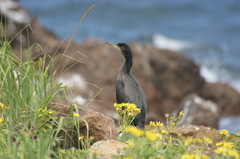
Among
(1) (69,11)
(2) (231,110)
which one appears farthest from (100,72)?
(1) (69,11)

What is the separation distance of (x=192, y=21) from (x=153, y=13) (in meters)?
2.35

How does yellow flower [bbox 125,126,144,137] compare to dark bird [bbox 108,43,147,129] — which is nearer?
yellow flower [bbox 125,126,144,137]

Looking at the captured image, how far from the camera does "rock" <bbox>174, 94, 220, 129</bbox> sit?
31.5 ft

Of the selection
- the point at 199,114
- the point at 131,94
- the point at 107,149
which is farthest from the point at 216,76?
the point at 107,149

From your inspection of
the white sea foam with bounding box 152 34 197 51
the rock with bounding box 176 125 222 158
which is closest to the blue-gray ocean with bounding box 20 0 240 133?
the white sea foam with bounding box 152 34 197 51

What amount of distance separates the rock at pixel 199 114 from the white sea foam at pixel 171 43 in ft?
35.5

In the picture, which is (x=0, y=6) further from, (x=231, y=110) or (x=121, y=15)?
(x=121, y=15)

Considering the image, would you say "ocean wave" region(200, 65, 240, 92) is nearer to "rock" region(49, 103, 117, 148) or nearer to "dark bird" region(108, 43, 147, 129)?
"dark bird" region(108, 43, 147, 129)

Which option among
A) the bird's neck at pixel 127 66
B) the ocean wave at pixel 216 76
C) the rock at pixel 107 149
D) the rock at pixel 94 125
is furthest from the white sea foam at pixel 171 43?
the rock at pixel 107 149

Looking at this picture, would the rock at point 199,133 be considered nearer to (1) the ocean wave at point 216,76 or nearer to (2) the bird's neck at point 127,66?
(2) the bird's neck at point 127,66

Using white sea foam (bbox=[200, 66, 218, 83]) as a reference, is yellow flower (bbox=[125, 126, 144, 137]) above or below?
above

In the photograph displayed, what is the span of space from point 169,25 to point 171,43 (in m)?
2.82

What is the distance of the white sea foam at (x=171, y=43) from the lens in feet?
69.3

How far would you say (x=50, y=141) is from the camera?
4145mm
